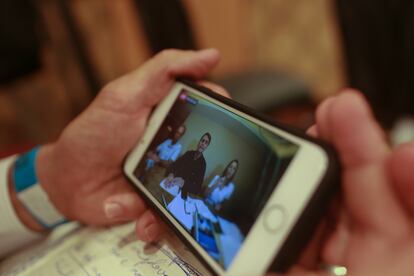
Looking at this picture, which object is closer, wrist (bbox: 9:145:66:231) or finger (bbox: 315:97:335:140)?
finger (bbox: 315:97:335:140)

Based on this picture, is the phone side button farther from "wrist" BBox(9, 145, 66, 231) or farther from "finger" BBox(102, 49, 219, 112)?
"wrist" BBox(9, 145, 66, 231)

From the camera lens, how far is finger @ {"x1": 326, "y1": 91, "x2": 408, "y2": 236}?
0.30 metres

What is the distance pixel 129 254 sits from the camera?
0.50 m

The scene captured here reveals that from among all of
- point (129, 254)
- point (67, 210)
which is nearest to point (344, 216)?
point (129, 254)

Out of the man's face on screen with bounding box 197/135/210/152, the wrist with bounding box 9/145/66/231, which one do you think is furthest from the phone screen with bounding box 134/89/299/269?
the wrist with bounding box 9/145/66/231

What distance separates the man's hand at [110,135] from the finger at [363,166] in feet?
0.94

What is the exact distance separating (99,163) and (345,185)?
382mm

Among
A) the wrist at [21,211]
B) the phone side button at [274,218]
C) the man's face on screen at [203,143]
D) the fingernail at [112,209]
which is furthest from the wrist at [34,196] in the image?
the phone side button at [274,218]

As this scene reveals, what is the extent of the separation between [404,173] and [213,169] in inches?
7.6

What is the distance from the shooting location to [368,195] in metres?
0.31

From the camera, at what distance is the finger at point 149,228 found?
0.50 metres

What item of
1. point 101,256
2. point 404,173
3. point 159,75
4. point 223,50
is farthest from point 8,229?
point 223,50

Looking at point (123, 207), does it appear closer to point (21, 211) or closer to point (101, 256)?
point (101, 256)

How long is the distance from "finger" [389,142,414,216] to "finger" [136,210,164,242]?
0.29 m
